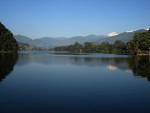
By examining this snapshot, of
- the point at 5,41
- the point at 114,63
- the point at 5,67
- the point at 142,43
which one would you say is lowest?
the point at 114,63

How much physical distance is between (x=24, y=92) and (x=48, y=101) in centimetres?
326

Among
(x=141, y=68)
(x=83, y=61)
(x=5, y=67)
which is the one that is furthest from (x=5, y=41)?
(x=141, y=68)

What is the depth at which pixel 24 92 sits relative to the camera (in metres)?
13.3

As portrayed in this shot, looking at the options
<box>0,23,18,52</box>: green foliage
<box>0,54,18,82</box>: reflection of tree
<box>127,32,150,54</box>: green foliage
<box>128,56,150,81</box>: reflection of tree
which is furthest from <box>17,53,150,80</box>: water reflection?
<box>0,23,18,52</box>: green foliage

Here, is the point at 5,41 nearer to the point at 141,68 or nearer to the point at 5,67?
the point at 5,67

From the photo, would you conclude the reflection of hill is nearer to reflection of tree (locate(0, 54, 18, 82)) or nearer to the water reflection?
the water reflection

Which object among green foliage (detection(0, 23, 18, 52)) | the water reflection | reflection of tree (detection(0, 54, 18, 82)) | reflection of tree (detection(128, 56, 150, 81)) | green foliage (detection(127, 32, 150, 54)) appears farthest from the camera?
green foliage (detection(0, 23, 18, 52))

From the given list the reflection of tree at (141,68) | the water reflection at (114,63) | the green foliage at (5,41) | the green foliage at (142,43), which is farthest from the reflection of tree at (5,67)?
the green foliage at (142,43)

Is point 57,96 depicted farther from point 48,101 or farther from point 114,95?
point 114,95

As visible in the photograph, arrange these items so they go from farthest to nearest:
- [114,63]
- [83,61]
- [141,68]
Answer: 1. [83,61]
2. [114,63]
3. [141,68]

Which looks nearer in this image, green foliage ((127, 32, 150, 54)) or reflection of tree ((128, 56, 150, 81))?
reflection of tree ((128, 56, 150, 81))

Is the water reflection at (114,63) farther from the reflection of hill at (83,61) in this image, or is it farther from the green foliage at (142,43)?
the green foliage at (142,43)

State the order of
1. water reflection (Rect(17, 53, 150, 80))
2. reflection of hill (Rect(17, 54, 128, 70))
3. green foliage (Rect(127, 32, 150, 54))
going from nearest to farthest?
water reflection (Rect(17, 53, 150, 80)) < reflection of hill (Rect(17, 54, 128, 70)) < green foliage (Rect(127, 32, 150, 54))

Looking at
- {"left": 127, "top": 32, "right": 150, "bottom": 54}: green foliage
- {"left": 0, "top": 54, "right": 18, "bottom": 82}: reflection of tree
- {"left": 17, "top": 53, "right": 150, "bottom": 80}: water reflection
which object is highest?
{"left": 127, "top": 32, "right": 150, "bottom": 54}: green foliage
